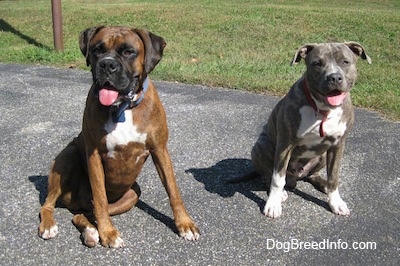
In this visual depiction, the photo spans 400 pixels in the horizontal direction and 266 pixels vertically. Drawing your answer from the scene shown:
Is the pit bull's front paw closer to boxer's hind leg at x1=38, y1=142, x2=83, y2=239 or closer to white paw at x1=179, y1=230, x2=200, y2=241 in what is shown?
white paw at x1=179, y1=230, x2=200, y2=241

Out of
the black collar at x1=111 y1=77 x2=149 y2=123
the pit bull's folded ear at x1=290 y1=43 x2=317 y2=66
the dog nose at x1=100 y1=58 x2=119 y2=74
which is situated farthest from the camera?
the pit bull's folded ear at x1=290 y1=43 x2=317 y2=66

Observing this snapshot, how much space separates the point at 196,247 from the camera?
11.4ft

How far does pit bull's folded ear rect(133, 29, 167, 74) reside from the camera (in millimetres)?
3262

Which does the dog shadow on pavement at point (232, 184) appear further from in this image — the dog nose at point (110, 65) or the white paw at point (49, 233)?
the dog nose at point (110, 65)

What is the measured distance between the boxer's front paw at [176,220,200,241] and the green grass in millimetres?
3859

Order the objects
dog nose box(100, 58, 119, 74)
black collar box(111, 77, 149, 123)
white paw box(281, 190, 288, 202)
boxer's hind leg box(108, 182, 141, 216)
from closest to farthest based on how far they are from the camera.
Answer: dog nose box(100, 58, 119, 74) < black collar box(111, 77, 149, 123) < boxer's hind leg box(108, 182, 141, 216) < white paw box(281, 190, 288, 202)

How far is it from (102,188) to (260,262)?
1.24 meters

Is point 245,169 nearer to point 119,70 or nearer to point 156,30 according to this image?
point 119,70

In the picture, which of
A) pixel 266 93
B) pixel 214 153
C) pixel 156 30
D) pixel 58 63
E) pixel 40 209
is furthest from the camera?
pixel 156 30

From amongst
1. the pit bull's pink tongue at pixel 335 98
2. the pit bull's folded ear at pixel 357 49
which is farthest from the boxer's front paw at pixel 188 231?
the pit bull's folded ear at pixel 357 49

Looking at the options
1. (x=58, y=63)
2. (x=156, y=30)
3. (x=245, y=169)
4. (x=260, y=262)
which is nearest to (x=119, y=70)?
(x=260, y=262)

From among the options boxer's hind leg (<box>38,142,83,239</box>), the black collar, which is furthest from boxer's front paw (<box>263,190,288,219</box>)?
boxer's hind leg (<box>38,142,83,239</box>)

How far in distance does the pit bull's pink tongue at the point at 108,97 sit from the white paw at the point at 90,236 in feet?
3.21

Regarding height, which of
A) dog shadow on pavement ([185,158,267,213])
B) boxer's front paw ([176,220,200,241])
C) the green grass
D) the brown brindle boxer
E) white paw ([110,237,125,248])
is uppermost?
the brown brindle boxer
